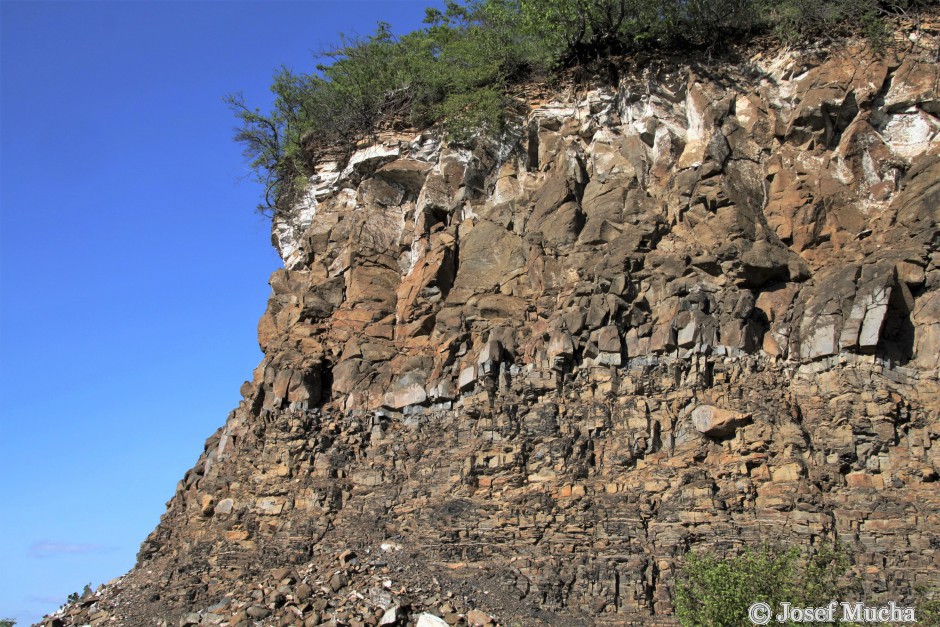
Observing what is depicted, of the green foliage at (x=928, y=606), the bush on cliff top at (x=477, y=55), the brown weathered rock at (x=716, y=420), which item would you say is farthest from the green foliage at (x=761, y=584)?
the bush on cliff top at (x=477, y=55)

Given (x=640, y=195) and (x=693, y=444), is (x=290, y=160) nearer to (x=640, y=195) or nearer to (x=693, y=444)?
(x=640, y=195)

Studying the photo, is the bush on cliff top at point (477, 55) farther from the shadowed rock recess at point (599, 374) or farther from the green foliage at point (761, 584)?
the green foliage at point (761, 584)

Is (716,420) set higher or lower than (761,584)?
higher

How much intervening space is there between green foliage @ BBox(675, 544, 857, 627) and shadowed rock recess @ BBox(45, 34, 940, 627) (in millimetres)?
661

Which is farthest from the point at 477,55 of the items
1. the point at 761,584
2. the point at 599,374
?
the point at 761,584

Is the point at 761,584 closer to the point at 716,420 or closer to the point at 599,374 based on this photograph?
the point at 716,420

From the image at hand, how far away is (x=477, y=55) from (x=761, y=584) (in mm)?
17064

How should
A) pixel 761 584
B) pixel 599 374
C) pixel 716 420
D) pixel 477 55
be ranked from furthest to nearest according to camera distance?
pixel 477 55
pixel 599 374
pixel 716 420
pixel 761 584

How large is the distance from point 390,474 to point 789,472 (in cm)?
892

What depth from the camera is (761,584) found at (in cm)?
1483

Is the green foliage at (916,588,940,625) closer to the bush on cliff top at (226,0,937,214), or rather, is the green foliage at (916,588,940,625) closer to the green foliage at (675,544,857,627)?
the green foliage at (675,544,857,627)

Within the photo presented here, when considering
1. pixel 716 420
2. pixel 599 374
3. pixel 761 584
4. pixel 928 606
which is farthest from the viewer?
pixel 599 374

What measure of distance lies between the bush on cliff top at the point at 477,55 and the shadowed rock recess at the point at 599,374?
1007 mm

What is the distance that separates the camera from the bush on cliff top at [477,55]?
2353 centimetres
